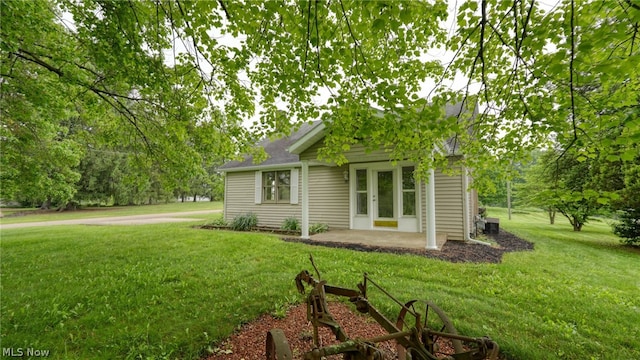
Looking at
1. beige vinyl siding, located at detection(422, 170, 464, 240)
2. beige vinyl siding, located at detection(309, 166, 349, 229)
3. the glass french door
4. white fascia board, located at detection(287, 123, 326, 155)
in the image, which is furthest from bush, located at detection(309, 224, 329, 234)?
beige vinyl siding, located at detection(422, 170, 464, 240)

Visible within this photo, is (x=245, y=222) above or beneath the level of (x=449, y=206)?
beneath

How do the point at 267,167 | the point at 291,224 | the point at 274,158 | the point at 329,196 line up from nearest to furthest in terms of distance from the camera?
1. the point at 329,196
2. the point at 291,224
3. the point at 267,167
4. the point at 274,158

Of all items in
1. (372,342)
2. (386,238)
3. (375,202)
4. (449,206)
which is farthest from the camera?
(375,202)

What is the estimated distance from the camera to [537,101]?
2779 mm

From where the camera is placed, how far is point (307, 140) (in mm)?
7988

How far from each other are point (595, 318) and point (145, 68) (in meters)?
6.99

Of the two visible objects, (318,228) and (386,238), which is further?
(318,228)

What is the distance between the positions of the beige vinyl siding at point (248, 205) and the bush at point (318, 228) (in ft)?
3.39

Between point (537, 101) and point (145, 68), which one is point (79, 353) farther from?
point (537, 101)

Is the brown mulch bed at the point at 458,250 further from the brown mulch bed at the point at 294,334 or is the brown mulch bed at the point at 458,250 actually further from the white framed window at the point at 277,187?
the brown mulch bed at the point at 294,334

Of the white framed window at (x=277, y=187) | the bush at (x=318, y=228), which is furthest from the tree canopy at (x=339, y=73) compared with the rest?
the white framed window at (x=277, y=187)

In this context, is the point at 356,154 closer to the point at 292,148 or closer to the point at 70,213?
the point at 292,148

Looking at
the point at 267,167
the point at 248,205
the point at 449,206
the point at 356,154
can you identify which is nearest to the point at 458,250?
the point at 449,206

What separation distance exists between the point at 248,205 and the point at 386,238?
6.84 metres
